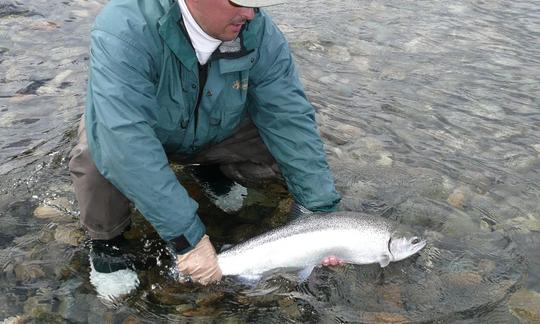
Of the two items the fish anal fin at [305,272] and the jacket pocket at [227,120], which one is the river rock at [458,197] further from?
the jacket pocket at [227,120]

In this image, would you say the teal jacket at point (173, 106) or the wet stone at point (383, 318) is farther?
the wet stone at point (383, 318)

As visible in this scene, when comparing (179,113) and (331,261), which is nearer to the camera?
(179,113)

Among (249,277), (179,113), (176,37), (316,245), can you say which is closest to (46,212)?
(179,113)

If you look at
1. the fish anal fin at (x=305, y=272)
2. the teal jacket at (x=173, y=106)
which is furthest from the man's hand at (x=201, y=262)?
the fish anal fin at (x=305, y=272)

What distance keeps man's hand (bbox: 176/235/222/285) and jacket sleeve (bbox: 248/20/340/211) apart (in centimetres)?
106

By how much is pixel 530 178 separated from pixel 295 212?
3297 millimetres

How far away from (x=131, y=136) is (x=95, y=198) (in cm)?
83

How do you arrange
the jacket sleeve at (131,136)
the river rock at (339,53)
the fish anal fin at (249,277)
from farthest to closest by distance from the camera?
the river rock at (339,53), the fish anal fin at (249,277), the jacket sleeve at (131,136)

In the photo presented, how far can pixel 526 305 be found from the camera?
194 inches

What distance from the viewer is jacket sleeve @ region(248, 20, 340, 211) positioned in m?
5.12

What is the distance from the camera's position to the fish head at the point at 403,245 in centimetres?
505

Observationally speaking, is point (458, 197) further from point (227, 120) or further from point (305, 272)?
point (227, 120)

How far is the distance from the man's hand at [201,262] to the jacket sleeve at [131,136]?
17 cm

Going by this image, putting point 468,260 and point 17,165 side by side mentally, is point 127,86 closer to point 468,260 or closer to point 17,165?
point 17,165
